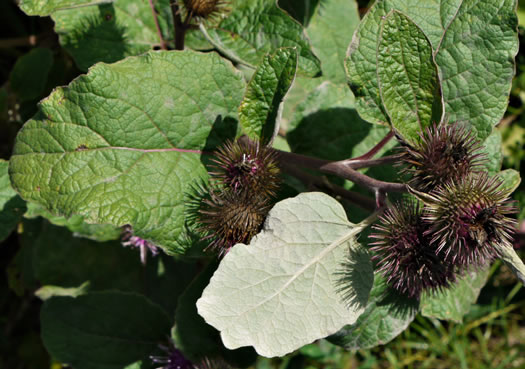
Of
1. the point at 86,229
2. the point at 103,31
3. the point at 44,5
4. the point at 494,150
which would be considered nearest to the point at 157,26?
the point at 103,31

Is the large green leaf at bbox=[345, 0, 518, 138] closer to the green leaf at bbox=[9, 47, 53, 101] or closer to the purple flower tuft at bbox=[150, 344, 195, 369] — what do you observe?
the purple flower tuft at bbox=[150, 344, 195, 369]

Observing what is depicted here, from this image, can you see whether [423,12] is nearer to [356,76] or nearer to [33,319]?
[356,76]

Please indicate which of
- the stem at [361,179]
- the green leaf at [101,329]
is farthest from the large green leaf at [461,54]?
the green leaf at [101,329]

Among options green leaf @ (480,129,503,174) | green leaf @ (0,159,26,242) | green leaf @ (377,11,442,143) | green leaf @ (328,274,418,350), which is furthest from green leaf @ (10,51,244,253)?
green leaf @ (480,129,503,174)

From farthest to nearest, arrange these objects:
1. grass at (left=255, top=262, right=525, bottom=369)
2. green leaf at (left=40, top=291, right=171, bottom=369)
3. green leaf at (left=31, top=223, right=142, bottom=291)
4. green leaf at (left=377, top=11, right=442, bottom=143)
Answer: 1. grass at (left=255, top=262, right=525, bottom=369)
2. green leaf at (left=31, top=223, right=142, bottom=291)
3. green leaf at (left=40, top=291, right=171, bottom=369)
4. green leaf at (left=377, top=11, right=442, bottom=143)

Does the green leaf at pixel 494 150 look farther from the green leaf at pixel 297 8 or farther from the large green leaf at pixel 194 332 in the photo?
the large green leaf at pixel 194 332

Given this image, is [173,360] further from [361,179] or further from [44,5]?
[44,5]

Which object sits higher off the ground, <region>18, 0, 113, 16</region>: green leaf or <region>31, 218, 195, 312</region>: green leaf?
<region>18, 0, 113, 16</region>: green leaf
